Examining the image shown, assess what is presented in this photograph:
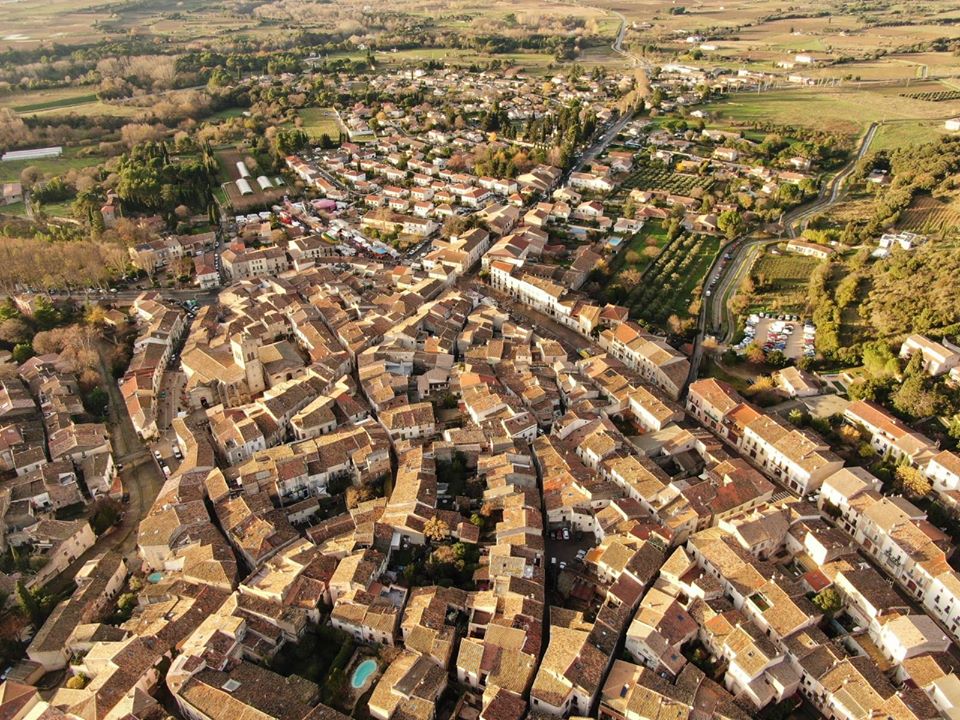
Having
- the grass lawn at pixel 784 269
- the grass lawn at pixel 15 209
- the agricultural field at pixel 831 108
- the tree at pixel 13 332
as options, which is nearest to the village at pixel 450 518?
the tree at pixel 13 332

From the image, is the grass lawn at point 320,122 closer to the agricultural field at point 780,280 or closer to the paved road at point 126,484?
the paved road at point 126,484

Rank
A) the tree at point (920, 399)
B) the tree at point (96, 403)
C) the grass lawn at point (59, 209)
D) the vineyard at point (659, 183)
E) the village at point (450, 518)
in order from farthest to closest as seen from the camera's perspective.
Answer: the vineyard at point (659, 183), the grass lawn at point (59, 209), the tree at point (96, 403), the tree at point (920, 399), the village at point (450, 518)

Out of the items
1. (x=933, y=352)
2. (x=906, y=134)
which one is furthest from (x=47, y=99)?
(x=906, y=134)

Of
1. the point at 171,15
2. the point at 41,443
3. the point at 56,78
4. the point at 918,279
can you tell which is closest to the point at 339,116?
the point at 56,78

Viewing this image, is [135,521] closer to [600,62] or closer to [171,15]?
[600,62]

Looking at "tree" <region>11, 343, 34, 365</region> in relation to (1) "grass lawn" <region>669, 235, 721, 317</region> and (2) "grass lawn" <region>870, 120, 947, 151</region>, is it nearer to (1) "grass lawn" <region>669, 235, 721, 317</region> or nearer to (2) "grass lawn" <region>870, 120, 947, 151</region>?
(1) "grass lawn" <region>669, 235, 721, 317</region>

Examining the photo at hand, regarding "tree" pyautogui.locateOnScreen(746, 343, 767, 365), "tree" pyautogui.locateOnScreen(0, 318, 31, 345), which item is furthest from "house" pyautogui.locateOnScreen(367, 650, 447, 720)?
"tree" pyautogui.locateOnScreen(0, 318, 31, 345)
